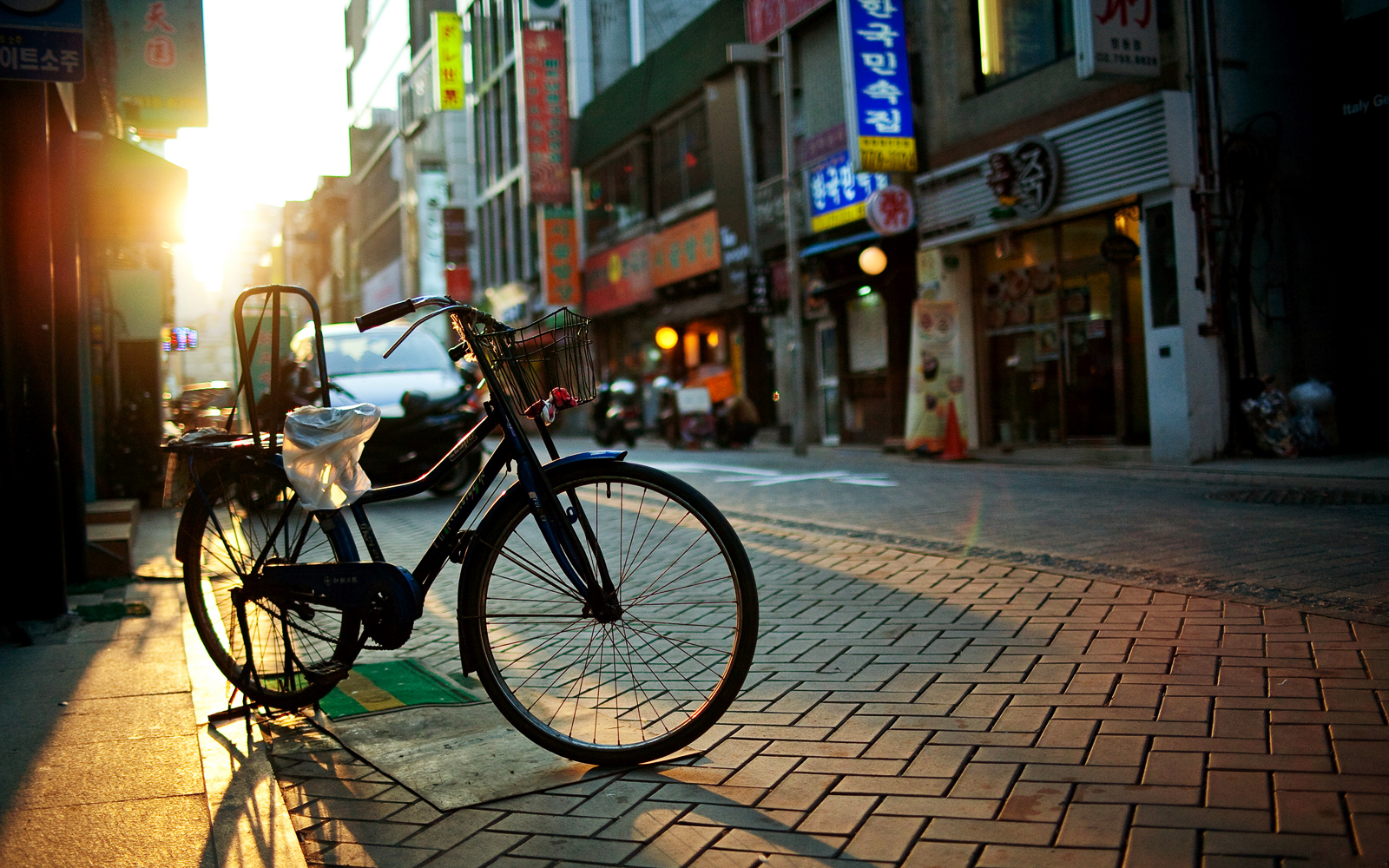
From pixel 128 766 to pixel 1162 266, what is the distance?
13034 millimetres

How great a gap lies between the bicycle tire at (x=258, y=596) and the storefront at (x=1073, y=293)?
1173 centimetres

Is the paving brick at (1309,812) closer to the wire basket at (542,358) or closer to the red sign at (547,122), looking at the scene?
the wire basket at (542,358)

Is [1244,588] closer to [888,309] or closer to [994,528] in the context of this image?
[994,528]

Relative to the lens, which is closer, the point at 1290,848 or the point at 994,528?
the point at 1290,848

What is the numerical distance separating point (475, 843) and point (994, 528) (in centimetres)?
535

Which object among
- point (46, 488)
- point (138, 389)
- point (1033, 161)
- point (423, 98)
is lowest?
point (46, 488)

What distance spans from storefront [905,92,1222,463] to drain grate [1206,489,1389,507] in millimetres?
4237

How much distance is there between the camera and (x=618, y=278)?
32719 millimetres

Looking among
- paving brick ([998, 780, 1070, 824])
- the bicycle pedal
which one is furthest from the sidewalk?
paving brick ([998, 780, 1070, 824])

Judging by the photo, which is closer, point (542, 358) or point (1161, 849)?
point (1161, 849)

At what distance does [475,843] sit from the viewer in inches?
101

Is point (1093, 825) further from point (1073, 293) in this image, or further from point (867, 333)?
point (867, 333)

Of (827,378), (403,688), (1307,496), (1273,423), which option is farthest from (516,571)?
(827,378)

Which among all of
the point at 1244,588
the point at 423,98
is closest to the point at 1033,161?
the point at 1244,588
